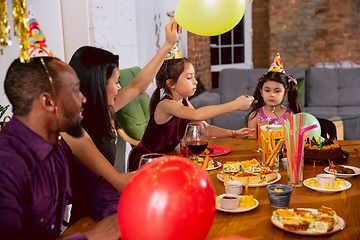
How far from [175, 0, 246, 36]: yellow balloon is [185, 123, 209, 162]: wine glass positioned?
43 centimetres

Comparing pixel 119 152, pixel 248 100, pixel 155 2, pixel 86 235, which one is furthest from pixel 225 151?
pixel 155 2

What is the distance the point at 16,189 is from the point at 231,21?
1.08 m

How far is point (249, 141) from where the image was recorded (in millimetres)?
1898

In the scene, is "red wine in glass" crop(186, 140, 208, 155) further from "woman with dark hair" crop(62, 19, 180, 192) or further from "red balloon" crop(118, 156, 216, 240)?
"red balloon" crop(118, 156, 216, 240)

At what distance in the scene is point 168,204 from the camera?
24.6 inches

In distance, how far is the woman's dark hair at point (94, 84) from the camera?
136 cm

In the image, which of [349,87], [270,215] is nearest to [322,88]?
[349,87]

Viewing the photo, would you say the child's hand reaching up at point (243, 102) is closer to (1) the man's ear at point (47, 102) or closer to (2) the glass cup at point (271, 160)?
(2) the glass cup at point (271, 160)

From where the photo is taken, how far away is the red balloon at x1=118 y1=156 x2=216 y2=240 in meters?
0.63

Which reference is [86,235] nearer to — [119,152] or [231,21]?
[231,21]

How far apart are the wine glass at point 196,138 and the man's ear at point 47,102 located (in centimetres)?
60

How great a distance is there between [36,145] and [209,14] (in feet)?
2.88

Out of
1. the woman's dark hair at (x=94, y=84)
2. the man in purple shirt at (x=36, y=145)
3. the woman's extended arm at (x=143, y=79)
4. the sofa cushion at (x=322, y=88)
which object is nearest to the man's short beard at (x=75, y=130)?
the man in purple shirt at (x=36, y=145)

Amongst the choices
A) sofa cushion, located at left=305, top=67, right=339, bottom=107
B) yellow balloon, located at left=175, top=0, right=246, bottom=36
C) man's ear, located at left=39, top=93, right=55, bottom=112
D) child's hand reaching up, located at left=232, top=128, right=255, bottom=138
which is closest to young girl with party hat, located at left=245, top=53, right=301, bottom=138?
child's hand reaching up, located at left=232, top=128, right=255, bottom=138
